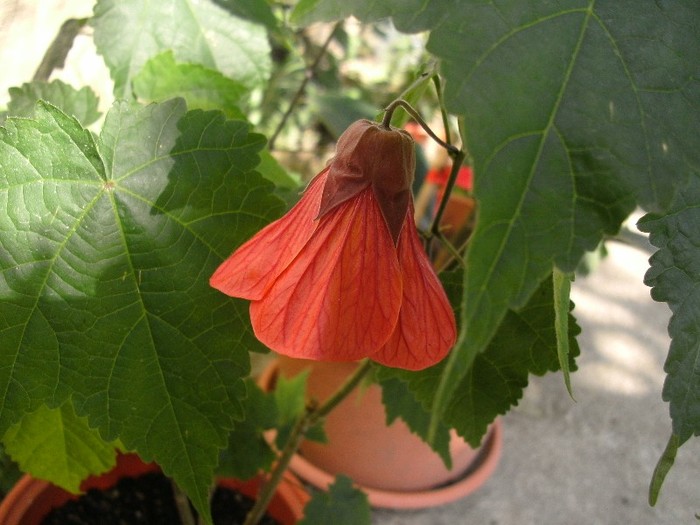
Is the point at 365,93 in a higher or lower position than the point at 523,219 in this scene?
lower

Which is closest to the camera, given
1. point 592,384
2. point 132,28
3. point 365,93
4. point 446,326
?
point 446,326

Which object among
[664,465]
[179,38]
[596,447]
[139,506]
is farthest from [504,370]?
[596,447]

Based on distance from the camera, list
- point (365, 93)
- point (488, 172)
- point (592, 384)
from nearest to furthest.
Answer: point (488, 172), point (592, 384), point (365, 93)

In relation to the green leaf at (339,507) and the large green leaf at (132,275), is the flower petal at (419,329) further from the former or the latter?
the green leaf at (339,507)

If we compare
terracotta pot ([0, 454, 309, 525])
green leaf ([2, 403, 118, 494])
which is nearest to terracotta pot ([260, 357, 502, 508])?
terracotta pot ([0, 454, 309, 525])

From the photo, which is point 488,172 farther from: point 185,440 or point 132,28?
point 132,28

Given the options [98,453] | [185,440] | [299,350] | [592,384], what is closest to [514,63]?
[299,350]

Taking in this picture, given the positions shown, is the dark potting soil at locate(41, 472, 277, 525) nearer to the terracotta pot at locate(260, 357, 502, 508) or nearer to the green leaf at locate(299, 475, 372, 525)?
the green leaf at locate(299, 475, 372, 525)

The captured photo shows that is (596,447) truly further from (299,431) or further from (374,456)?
(299,431)

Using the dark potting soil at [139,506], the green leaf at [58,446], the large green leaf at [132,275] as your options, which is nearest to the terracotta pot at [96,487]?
the dark potting soil at [139,506]
